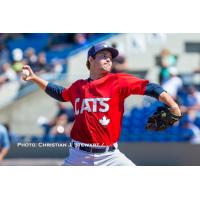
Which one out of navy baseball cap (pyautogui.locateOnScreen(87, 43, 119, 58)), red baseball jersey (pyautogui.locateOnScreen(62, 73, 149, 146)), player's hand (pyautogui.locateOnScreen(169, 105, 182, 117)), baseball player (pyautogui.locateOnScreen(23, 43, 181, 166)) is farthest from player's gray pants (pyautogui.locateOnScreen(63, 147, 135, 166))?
navy baseball cap (pyautogui.locateOnScreen(87, 43, 119, 58))

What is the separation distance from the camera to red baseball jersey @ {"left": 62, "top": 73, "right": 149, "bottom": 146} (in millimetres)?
7984

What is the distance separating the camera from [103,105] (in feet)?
26.2

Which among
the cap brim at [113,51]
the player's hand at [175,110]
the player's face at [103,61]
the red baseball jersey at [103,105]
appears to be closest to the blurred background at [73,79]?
the cap brim at [113,51]

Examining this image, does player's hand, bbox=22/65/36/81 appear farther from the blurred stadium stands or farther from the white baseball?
the blurred stadium stands

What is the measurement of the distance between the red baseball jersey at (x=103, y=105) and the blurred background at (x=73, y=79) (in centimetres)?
49

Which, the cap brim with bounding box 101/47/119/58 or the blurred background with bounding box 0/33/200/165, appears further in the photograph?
the blurred background with bounding box 0/33/200/165

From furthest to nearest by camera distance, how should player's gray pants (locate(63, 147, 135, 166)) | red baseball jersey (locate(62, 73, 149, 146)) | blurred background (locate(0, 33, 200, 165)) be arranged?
blurred background (locate(0, 33, 200, 165)) → red baseball jersey (locate(62, 73, 149, 146)) → player's gray pants (locate(63, 147, 135, 166))

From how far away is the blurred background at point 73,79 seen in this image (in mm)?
8742

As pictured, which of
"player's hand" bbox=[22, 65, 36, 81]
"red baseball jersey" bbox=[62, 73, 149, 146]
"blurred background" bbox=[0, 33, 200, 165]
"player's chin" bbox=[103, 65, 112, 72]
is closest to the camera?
"red baseball jersey" bbox=[62, 73, 149, 146]

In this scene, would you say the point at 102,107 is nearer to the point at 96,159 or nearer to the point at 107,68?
the point at 107,68

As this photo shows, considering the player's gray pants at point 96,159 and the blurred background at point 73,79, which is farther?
the blurred background at point 73,79

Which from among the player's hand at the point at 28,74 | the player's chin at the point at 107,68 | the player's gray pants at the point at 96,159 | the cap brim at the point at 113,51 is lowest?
the player's gray pants at the point at 96,159

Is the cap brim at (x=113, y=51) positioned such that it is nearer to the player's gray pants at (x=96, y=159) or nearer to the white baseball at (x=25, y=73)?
the white baseball at (x=25, y=73)

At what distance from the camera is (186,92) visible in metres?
8.96
